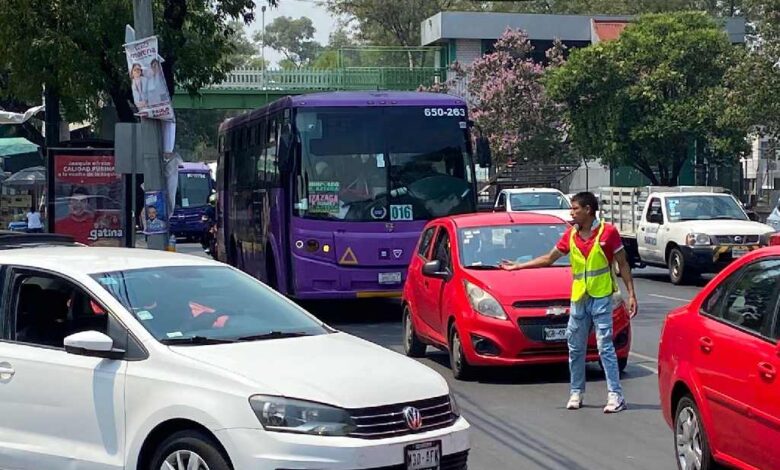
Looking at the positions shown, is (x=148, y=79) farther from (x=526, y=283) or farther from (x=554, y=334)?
(x=554, y=334)

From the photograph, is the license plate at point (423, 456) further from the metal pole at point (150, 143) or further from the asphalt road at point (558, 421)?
the metal pole at point (150, 143)

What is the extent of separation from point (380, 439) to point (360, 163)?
40.3ft

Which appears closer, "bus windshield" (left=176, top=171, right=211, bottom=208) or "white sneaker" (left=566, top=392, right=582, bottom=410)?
"white sneaker" (left=566, top=392, right=582, bottom=410)

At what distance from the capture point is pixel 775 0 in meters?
34.5

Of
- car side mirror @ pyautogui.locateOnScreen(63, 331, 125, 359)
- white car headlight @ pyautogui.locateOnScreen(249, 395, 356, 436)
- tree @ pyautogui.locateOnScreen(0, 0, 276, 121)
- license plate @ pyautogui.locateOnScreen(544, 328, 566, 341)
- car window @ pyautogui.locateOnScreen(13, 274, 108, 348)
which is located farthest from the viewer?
tree @ pyautogui.locateOnScreen(0, 0, 276, 121)

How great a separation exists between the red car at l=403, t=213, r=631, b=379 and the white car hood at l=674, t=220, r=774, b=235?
11.4 meters

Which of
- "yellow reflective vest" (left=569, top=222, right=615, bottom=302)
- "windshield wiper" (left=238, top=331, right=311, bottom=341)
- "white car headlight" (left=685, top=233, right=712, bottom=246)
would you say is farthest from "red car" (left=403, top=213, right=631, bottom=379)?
"white car headlight" (left=685, top=233, right=712, bottom=246)

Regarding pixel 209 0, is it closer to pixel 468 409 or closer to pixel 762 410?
pixel 468 409

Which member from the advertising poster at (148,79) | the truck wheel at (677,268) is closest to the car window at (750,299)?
the advertising poster at (148,79)

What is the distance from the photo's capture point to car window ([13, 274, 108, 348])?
24.4ft

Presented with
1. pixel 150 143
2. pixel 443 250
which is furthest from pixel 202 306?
pixel 150 143

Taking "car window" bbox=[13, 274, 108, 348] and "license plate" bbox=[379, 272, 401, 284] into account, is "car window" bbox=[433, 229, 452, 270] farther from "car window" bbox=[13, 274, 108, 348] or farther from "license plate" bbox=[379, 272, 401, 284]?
"car window" bbox=[13, 274, 108, 348]

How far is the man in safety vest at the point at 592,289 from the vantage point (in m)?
10.6

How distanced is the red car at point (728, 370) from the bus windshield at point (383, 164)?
1031cm
